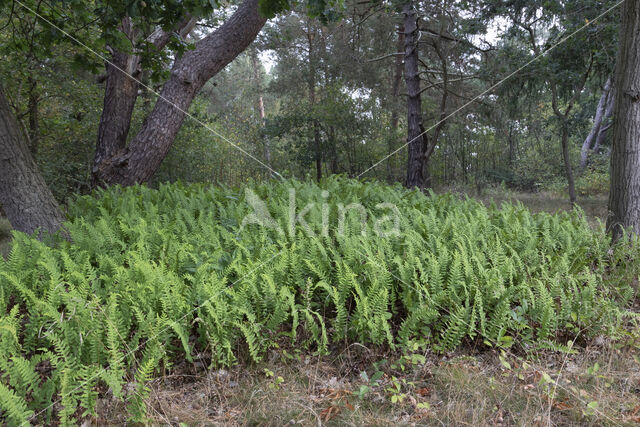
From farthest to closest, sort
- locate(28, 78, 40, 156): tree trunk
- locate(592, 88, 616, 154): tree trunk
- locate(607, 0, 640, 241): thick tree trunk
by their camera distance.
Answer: locate(592, 88, 616, 154): tree trunk → locate(28, 78, 40, 156): tree trunk → locate(607, 0, 640, 241): thick tree trunk

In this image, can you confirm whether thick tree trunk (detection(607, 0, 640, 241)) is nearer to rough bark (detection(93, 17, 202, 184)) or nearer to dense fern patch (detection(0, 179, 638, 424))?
dense fern patch (detection(0, 179, 638, 424))

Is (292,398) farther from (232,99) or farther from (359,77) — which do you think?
(232,99)

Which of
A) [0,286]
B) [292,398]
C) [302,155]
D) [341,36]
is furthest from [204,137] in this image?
[292,398]

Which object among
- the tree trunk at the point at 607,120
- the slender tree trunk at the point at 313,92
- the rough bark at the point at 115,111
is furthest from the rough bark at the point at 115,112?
the tree trunk at the point at 607,120

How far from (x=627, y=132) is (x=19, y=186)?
5.82 metres

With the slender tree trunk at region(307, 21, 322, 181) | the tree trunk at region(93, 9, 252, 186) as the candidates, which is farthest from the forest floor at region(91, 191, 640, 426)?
the slender tree trunk at region(307, 21, 322, 181)

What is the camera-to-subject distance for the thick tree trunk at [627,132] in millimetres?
3645

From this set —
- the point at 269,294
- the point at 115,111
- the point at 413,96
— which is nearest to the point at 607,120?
the point at 413,96

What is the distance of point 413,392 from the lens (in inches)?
85.7

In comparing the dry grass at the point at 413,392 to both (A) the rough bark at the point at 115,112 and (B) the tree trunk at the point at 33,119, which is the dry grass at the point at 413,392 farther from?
(B) the tree trunk at the point at 33,119

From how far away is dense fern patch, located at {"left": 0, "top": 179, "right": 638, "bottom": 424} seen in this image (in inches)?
81.6

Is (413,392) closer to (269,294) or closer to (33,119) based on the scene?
(269,294)

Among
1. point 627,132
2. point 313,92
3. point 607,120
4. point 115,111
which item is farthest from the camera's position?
point 313,92

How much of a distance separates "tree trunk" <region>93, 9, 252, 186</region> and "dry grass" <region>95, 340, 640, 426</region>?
449 centimetres
